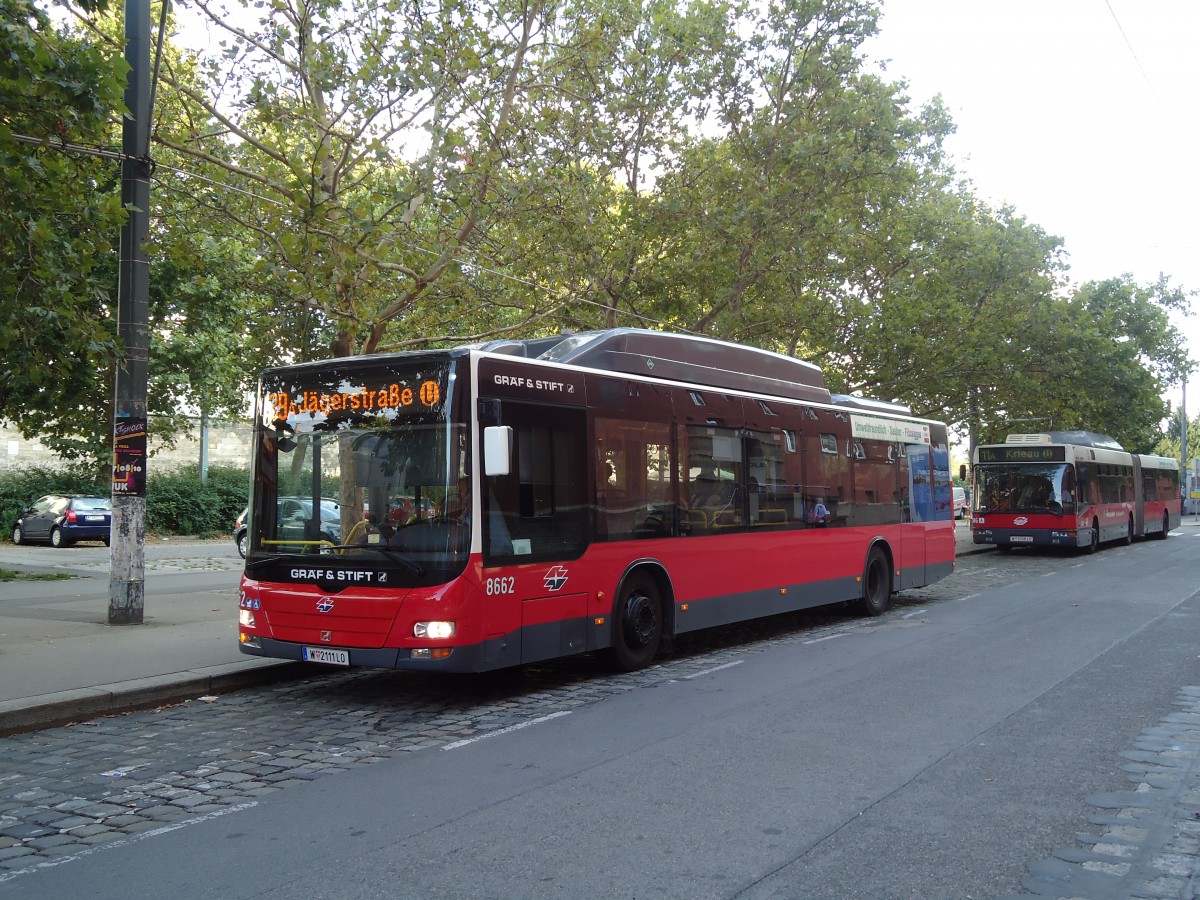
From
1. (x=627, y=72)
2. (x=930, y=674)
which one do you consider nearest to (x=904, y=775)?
(x=930, y=674)

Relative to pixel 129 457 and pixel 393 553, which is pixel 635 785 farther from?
pixel 129 457

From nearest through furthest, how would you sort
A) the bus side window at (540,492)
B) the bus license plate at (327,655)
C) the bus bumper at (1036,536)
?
1. the bus license plate at (327,655)
2. the bus side window at (540,492)
3. the bus bumper at (1036,536)

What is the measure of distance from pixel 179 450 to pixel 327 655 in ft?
118

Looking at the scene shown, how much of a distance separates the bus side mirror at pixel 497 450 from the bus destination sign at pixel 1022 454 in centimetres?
2176

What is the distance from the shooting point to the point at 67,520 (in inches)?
1085

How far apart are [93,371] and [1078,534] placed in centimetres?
2303

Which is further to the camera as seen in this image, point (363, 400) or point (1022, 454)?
point (1022, 454)

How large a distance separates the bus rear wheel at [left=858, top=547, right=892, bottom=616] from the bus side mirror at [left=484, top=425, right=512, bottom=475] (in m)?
7.94

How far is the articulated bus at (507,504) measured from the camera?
8039 millimetres

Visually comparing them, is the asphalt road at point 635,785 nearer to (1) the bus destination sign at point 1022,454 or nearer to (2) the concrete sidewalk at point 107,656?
(2) the concrete sidewalk at point 107,656

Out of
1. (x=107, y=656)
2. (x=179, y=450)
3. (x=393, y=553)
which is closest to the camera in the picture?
(x=393, y=553)

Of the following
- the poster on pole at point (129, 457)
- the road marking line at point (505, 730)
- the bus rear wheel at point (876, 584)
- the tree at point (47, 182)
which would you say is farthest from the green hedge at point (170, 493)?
the road marking line at point (505, 730)

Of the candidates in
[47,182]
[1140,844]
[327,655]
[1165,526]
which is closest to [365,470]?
[327,655]

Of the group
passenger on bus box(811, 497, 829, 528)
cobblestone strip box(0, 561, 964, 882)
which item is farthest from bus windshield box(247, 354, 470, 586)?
passenger on bus box(811, 497, 829, 528)
